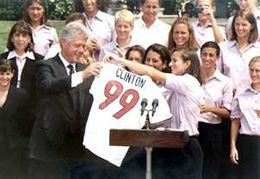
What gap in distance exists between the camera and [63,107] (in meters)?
4.85

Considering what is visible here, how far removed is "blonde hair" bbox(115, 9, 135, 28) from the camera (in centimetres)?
498

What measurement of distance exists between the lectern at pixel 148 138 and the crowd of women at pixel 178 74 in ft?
1.11

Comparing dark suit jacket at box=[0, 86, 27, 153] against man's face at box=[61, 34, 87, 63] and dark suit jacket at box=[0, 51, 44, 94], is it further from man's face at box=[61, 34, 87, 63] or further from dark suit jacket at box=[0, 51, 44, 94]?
man's face at box=[61, 34, 87, 63]

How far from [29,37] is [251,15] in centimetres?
145

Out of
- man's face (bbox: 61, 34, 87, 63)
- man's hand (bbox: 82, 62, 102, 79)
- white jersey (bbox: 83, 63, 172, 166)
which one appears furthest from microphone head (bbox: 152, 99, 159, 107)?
man's face (bbox: 61, 34, 87, 63)

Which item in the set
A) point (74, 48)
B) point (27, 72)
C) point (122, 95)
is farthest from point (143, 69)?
point (27, 72)

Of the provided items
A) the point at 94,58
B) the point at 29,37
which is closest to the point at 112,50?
the point at 94,58

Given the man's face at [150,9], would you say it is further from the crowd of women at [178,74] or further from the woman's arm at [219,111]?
the woman's arm at [219,111]

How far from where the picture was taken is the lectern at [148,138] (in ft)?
14.6

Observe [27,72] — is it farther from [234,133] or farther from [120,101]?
[234,133]

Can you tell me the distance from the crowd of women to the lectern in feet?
1.11

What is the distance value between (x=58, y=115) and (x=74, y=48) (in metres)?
0.44

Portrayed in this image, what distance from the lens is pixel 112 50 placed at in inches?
197

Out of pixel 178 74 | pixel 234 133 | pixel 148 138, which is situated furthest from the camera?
pixel 234 133
